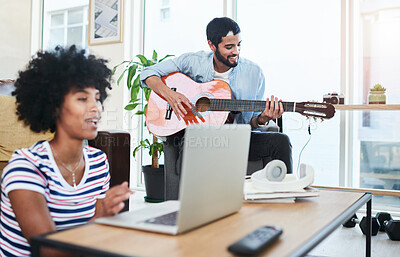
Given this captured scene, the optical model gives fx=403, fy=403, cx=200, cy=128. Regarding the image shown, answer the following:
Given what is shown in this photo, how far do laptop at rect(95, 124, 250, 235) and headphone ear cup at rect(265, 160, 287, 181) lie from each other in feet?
0.95

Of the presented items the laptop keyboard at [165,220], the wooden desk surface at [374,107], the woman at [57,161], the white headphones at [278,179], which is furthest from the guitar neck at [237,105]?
the laptop keyboard at [165,220]

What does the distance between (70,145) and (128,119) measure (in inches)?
122

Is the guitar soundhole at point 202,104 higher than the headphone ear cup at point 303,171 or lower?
higher

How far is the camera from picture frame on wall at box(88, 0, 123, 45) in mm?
4070

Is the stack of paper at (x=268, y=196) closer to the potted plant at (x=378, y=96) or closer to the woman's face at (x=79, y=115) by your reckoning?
the woman's face at (x=79, y=115)

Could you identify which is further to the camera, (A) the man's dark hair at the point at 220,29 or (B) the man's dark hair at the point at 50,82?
(A) the man's dark hair at the point at 220,29

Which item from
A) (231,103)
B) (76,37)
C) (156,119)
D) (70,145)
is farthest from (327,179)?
(76,37)

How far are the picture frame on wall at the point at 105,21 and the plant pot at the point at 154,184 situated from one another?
4.79 ft

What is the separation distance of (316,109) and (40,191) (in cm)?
160

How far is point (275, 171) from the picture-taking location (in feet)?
4.24

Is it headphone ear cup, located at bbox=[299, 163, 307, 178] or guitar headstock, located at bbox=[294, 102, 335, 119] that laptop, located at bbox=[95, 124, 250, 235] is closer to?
headphone ear cup, located at bbox=[299, 163, 307, 178]

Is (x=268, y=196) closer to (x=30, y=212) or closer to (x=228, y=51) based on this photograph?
(x=30, y=212)

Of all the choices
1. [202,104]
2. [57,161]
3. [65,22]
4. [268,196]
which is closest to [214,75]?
[202,104]

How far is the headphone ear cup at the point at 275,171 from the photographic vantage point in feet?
4.21
